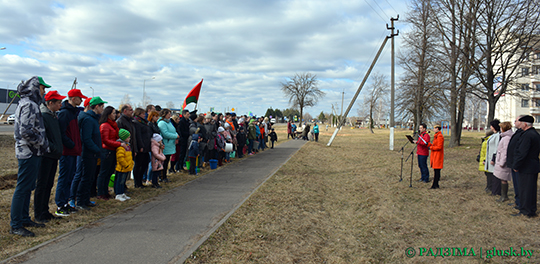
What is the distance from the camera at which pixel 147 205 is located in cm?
629

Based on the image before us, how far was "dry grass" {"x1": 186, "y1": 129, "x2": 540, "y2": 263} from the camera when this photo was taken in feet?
14.5

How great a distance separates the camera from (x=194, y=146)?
961 cm

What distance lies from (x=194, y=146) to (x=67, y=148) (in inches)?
172

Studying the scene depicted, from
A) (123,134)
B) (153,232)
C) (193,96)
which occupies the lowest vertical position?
(153,232)

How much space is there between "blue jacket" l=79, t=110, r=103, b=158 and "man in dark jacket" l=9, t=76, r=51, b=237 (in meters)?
1.03

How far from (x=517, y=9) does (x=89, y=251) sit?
798 inches

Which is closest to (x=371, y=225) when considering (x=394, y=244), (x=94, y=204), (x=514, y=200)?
(x=394, y=244)

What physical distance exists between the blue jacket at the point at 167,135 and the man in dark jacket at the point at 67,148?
2.81 meters

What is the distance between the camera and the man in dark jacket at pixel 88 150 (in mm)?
5806

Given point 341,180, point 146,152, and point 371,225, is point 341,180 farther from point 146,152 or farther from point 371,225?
point 146,152

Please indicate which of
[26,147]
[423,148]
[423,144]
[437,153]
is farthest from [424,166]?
[26,147]

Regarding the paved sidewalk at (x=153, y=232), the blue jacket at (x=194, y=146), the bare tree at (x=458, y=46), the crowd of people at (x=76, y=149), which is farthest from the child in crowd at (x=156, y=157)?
the bare tree at (x=458, y=46)

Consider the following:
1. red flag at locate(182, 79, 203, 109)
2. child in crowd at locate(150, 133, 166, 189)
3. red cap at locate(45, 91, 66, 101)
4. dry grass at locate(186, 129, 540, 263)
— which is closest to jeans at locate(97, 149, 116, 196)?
child in crowd at locate(150, 133, 166, 189)

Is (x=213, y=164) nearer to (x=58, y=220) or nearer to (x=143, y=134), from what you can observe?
(x=143, y=134)
